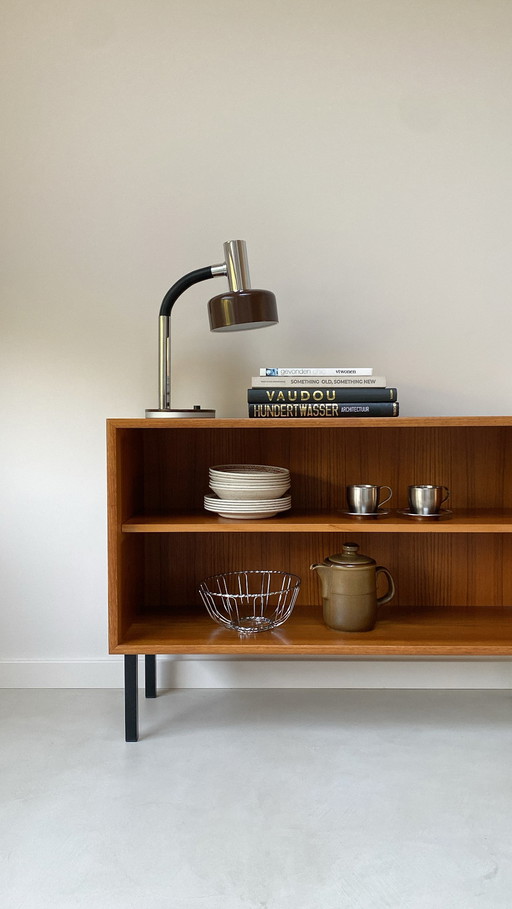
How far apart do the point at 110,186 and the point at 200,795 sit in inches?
68.3

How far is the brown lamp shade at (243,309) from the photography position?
1790mm

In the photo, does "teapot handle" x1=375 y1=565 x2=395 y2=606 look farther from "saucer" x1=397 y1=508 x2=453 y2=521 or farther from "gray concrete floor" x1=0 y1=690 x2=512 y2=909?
"gray concrete floor" x1=0 y1=690 x2=512 y2=909

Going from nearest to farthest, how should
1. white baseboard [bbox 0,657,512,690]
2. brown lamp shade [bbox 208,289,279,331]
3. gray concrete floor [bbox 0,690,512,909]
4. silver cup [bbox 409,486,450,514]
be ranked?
gray concrete floor [bbox 0,690,512,909] < brown lamp shade [bbox 208,289,279,331] < silver cup [bbox 409,486,450,514] < white baseboard [bbox 0,657,512,690]

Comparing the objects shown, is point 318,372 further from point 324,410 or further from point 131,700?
point 131,700

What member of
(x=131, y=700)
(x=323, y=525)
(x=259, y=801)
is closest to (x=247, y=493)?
(x=323, y=525)

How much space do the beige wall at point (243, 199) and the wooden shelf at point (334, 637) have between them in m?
0.54

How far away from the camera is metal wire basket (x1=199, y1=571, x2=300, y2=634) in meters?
2.10

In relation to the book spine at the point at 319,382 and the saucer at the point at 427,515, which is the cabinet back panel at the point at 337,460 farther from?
the book spine at the point at 319,382

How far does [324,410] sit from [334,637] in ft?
2.00

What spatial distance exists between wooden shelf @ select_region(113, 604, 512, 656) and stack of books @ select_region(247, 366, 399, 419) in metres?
0.59

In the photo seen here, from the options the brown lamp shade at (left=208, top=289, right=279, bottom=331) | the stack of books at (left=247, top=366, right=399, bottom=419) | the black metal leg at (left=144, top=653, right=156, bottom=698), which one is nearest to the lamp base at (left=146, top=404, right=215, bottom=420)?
the stack of books at (left=247, top=366, right=399, bottom=419)

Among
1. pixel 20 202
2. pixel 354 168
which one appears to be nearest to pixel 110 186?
pixel 20 202

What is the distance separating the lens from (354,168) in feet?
7.09

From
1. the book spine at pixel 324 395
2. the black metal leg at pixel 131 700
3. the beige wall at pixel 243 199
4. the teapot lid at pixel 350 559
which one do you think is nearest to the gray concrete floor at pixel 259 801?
the black metal leg at pixel 131 700
